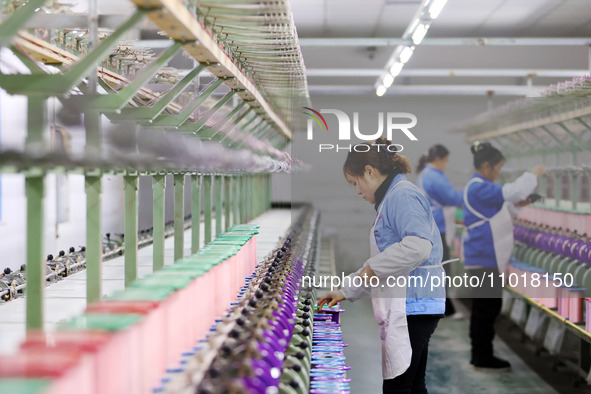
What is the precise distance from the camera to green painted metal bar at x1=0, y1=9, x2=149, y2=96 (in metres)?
1.94

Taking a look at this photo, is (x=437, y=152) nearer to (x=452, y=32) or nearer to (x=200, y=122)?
(x=452, y=32)

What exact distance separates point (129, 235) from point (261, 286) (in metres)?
0.67

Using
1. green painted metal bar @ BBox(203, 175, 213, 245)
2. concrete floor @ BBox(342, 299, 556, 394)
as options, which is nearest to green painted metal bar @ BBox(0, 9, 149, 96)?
green painted metal bar @ BBox(203, 175, 213, 245)

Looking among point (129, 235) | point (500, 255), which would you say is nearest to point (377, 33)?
point (500, 255)

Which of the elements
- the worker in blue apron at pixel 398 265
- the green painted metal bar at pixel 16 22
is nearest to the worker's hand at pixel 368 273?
the worker in blue apron at pixel 398 265

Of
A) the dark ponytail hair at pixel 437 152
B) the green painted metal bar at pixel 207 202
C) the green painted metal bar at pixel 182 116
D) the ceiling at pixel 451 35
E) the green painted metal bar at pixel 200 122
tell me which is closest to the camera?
the green painted metal bar at pixel 182 116

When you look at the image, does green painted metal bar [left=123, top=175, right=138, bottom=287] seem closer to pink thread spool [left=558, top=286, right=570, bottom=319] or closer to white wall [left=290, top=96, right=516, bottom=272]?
white wall [left=290, top=96, right=516, bottom=272]

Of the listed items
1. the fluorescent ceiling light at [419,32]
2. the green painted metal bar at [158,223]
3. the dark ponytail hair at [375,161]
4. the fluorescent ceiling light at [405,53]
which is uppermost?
the fluorescent ceiling light at [405,53]

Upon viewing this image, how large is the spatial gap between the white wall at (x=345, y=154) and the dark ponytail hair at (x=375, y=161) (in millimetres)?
163

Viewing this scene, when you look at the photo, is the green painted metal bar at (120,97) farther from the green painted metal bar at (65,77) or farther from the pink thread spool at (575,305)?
the pink thread spool at (575,305)

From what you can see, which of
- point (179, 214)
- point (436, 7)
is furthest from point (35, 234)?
point (436, 7)

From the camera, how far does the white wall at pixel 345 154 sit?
5184mm

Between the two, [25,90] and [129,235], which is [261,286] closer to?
[129,235]

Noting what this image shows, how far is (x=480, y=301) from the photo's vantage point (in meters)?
5.82
